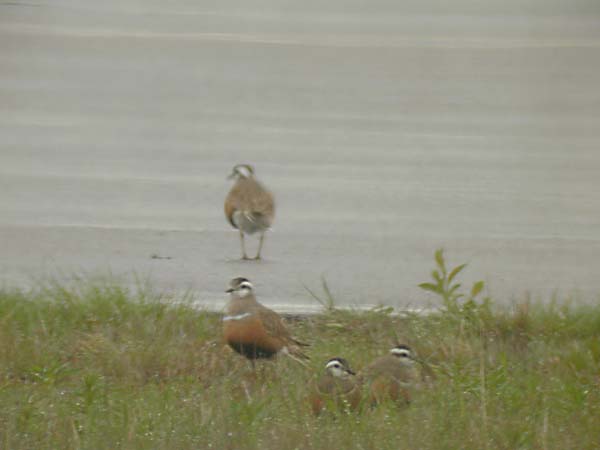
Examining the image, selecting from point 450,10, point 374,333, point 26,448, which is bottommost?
point 26,448

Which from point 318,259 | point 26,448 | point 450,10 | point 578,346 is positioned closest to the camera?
point 26,448

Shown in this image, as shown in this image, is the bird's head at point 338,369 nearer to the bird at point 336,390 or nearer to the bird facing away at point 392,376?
the bird at point 336,390

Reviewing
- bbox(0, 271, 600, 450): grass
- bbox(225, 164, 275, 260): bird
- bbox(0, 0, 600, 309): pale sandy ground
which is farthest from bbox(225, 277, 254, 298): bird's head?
bbox(225, 164, 275, 260): bird

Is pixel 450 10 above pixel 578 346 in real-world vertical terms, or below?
above

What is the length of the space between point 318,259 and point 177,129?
3530 mm

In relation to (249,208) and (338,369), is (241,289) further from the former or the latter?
(249,208)

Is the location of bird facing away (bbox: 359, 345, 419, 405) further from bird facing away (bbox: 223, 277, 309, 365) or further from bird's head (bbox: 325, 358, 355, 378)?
bird facing away (bbox: 223, 277, 309, 365)

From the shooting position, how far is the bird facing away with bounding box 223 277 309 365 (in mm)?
6516

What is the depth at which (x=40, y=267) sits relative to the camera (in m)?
8.36

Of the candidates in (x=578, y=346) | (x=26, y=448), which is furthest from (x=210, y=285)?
(x=26, y=448)

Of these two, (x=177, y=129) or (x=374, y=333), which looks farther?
(x=177, y=129)

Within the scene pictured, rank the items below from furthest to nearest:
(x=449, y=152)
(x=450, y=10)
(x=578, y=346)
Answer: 1. (x=450, y=10)
2. (x=449, y=152)
3. (x=578, y=346)

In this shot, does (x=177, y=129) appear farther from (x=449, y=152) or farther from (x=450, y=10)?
(x=450, y=10)

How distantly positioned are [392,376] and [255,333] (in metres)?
0.88
